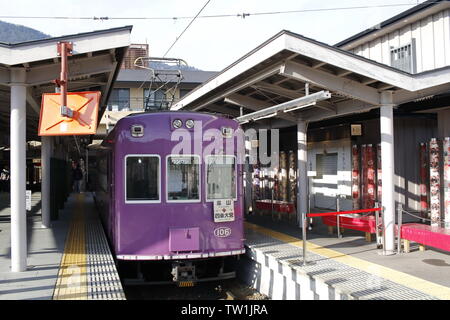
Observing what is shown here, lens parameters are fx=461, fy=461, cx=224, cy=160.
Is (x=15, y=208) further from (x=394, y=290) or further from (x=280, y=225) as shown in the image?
(x=280, y=225)

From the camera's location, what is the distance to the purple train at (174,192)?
7.52 m

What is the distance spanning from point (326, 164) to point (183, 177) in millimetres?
7716

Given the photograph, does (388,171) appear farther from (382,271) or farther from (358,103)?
(382,271)

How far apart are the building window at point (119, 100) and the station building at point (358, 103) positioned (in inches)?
644

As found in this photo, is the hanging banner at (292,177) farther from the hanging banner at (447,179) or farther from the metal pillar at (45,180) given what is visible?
the metal pillar at (45,180)

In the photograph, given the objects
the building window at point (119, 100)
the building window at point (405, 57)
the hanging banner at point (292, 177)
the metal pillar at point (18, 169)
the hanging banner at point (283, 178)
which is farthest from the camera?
the building window at point (119, 100)

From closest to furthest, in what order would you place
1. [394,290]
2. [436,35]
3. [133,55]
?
1. [394,290]
2. [436,35]
3. [133,55]

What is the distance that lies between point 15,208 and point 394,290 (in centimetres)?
566

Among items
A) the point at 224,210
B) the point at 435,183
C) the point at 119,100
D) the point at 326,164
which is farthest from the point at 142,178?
the point at 119,100

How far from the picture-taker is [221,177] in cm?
788

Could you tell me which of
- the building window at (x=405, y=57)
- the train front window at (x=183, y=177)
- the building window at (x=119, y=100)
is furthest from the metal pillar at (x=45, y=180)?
the building window at (x=119, y=100)

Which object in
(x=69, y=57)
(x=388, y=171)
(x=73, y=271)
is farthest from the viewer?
(x=388, y=171)
